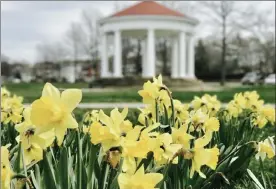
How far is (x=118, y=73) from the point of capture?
120 feet

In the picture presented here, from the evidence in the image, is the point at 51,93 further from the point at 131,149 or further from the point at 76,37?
the point at 76,37

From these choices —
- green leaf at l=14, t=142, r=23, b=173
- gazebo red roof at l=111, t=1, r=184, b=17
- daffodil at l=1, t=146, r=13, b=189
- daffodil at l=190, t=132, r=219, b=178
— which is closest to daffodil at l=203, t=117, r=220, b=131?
daffodil at l=190, t=132, r=219, b=178

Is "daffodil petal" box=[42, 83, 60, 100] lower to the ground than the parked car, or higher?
higher

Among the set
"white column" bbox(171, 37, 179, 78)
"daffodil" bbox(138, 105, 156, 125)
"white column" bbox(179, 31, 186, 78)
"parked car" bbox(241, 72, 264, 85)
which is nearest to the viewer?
"daffodil" bbox(138, 105, 156, 125)

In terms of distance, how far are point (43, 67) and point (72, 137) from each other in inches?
3282

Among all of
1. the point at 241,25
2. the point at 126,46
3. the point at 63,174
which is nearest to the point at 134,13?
the point at 241,25

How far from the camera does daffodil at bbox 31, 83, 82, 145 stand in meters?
1.59

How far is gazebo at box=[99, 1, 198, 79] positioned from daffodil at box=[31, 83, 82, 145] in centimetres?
3350

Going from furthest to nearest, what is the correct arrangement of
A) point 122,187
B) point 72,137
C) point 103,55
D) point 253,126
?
point 103,55 < point 253,126 < point 72,137 < point 122,187

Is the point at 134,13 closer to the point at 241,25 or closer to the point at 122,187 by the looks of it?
the point at 241,25

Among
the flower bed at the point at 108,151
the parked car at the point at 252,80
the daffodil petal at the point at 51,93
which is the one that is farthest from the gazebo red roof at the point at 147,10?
the daffodil petal at the point at 51,93

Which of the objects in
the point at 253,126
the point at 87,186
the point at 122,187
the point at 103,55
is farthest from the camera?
the point at 103,55

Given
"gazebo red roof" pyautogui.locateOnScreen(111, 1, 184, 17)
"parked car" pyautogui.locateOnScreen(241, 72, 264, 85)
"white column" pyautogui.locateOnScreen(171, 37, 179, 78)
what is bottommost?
"parked car" pyautogui.locateOnScreen(241, 72, 264, 85)

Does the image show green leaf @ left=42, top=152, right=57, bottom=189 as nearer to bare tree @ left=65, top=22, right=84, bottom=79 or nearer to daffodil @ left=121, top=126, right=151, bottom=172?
daffodil @ left=121, top=126, right=151, bottom=172
